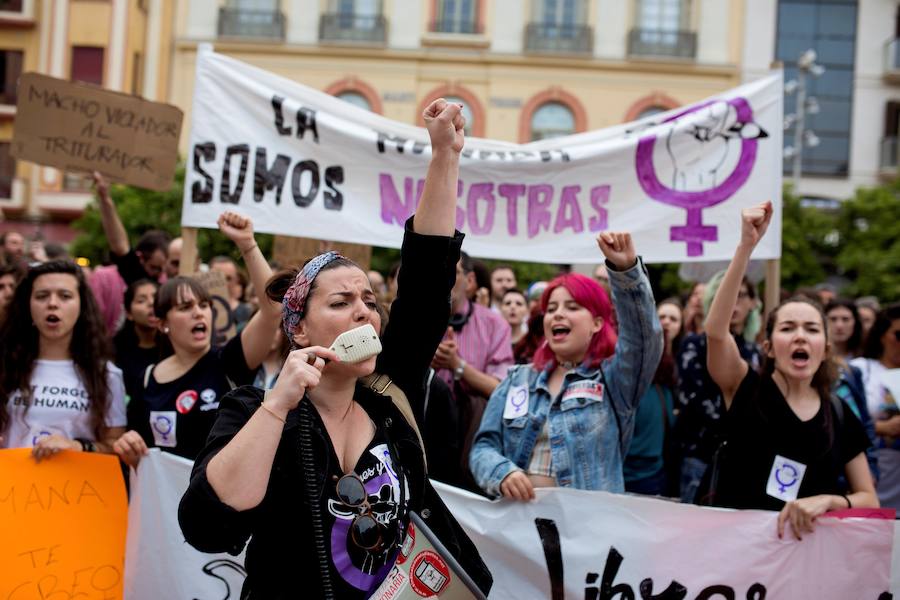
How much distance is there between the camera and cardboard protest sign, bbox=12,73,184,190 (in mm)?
5703

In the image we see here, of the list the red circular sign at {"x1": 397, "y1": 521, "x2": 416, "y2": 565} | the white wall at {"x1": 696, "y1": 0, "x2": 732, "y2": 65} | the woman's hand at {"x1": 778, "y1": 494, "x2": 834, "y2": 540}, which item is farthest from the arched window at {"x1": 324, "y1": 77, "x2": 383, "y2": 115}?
the red circular sign at {"x1": 397, "y1": 521, "x2": 416, "y2": 565}

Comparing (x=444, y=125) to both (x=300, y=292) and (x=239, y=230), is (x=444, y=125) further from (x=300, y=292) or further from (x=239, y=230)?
(x=239, y=230)

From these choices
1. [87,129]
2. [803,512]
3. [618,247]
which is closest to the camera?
[618,247]

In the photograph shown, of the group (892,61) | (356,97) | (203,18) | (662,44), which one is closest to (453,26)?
(356,97)

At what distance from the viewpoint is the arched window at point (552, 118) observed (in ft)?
90.7

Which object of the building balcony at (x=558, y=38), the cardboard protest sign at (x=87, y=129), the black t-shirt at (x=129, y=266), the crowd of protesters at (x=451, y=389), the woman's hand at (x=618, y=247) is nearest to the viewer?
the crowd of protesters at (x=451, y=389)

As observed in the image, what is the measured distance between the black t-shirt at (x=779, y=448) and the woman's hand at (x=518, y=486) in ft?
2.53

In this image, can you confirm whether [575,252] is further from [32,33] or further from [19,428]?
[32,33]

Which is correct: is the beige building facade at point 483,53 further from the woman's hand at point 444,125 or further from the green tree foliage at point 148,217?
the woman's hand at point 444,125

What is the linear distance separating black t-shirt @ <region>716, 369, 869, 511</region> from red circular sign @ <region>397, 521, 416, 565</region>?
1631mm

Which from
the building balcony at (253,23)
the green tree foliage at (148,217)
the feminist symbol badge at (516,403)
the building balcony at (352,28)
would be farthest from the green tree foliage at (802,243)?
the feminist symbol badge at (516,403)

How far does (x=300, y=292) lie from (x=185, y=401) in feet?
5.83

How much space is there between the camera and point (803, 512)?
11.1 feet

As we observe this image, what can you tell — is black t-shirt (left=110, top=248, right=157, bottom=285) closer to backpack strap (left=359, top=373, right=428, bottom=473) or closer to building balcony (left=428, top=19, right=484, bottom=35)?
backpack strap (left=359, top=373, right=428, bottom=473)
